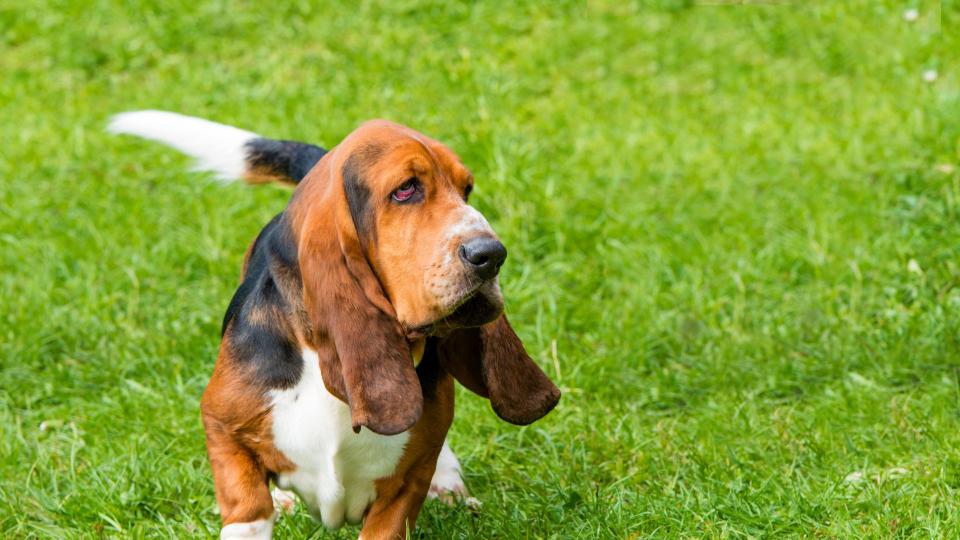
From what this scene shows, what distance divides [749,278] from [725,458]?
173cm

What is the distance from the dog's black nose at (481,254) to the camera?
3193mm

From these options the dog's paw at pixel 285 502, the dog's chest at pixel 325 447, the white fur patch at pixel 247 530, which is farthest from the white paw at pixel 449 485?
the white fur patch at pixel 247 530

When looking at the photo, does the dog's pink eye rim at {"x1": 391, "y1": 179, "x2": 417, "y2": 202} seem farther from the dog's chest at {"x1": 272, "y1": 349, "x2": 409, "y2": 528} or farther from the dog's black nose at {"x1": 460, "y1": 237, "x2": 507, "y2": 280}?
the dog's chest at {"x1": 272, "y1": 349, "x2": 409, "y2": 528}

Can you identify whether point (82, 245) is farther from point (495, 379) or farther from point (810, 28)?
point (810, 28)

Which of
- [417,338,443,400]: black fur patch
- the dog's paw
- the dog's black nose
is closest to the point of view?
the dog's black nose

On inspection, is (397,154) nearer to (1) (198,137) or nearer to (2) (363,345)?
(2) (363,345)

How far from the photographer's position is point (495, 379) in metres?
3.81

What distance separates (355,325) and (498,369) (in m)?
0.59

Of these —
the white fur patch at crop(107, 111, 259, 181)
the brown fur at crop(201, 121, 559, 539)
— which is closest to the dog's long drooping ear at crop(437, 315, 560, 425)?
the brown fur at crop(201, 121, 559, 539)

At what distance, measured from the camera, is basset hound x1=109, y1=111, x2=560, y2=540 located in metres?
3.34

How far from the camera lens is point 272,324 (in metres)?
3.72

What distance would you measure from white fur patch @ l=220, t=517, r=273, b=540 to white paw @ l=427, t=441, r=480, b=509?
820mm

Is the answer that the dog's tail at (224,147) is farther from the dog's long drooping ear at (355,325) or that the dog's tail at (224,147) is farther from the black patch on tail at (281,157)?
the dog's long drooping ear at (355,325)

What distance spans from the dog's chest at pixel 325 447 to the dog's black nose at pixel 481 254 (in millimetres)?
635
